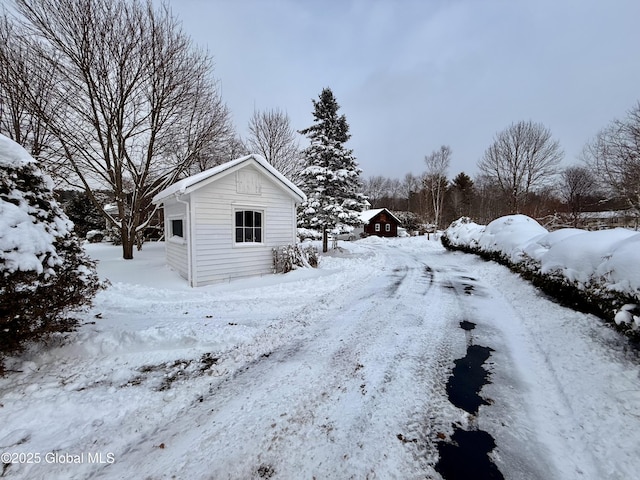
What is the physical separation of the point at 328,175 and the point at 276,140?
7.73m

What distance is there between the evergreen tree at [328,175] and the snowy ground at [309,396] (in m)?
10.6

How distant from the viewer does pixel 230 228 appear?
8.50m

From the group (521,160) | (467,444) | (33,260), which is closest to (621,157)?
(521,160)

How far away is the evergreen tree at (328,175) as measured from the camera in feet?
51.0

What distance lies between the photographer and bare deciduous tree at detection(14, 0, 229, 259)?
9766mm

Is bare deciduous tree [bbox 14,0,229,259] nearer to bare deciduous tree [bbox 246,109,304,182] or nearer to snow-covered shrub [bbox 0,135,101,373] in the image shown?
bare deciduous tree [bbox 246,109,304,182]

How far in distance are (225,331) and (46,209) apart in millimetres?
3034

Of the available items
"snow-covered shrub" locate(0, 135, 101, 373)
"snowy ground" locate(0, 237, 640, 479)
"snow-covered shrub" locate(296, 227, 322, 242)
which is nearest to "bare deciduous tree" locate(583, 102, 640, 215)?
"snowy ground" locate(0, 237, 640, 479)

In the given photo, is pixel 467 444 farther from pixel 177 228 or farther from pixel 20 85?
pixel 20 85

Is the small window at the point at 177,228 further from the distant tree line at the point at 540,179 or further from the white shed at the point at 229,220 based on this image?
the distant tree line at the point at 540,179

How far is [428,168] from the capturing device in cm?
3338

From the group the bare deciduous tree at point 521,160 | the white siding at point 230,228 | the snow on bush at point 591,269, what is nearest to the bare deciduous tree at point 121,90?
the white siding at point 230,228

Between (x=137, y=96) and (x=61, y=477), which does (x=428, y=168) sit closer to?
(x=137, y=96)

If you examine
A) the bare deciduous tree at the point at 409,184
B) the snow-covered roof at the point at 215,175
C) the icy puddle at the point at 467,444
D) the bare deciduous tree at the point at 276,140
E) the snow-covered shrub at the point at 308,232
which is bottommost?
the icy puddle at the point at 467,444
